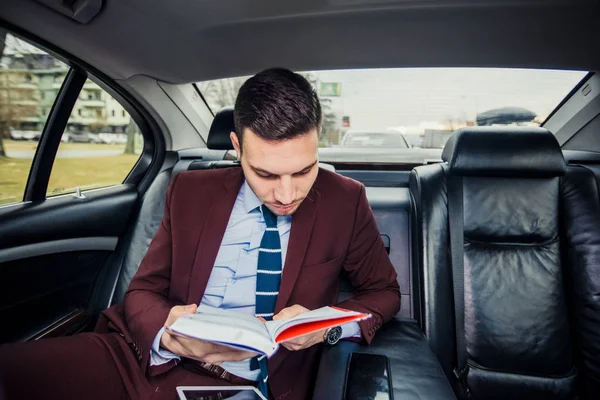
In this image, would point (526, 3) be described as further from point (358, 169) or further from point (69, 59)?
point (69, 59)

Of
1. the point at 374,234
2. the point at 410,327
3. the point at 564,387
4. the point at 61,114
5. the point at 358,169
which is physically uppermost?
the point at 61,114

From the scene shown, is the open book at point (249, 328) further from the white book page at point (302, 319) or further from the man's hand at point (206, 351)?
the man's hand at point (206, 351)

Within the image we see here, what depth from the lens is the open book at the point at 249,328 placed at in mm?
829

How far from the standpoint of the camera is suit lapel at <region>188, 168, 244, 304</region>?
1.38m

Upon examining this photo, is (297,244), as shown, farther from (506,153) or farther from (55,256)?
(55,256)

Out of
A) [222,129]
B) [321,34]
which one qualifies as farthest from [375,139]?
[222,129]

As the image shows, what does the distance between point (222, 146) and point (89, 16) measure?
2.81 feet

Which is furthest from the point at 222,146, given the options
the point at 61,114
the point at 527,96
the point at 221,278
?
the point at 527,96

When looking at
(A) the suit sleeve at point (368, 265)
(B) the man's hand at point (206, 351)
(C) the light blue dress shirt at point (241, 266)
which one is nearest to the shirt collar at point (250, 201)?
(C) the light blue dress shirt at point (241, 266)

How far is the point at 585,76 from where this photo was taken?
88.6 inches

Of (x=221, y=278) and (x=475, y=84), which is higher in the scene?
(x=475, y=84)

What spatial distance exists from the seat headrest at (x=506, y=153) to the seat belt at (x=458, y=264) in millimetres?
92

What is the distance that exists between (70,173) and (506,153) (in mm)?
2176

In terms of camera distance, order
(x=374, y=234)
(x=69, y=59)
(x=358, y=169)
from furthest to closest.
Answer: (x=358, y=169)
(x=69, y=59)
(x=374, y=234)
